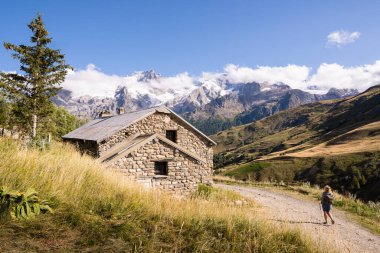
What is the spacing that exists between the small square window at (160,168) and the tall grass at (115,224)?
11.7 meters

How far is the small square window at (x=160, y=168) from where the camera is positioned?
1922 centimetres

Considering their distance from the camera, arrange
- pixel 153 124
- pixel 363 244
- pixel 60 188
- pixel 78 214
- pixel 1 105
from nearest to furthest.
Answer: pixel 78 214 < pixel 60 188 < pixel 363 244 < pixel 153 124 < pixel 1 105

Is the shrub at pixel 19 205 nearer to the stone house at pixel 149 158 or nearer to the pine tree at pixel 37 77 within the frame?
the stone house at pixel 149 158

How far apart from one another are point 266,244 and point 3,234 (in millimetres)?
4646

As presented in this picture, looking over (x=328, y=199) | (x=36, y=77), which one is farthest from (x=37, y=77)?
(x=328, y=199)

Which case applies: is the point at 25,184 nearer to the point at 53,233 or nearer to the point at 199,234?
the point at 53,233

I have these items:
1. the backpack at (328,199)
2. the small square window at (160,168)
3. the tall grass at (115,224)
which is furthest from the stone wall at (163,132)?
the tall grass at (115,224)

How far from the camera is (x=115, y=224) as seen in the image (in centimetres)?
566

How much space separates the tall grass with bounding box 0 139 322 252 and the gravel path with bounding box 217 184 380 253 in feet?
5.20

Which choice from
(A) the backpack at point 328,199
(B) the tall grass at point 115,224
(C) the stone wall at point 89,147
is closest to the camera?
(B) the tall grass at point 115,224

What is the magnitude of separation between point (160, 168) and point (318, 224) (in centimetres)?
968

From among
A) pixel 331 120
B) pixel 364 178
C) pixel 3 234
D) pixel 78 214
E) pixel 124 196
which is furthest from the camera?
pixel 331 120

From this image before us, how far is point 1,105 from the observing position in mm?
41500

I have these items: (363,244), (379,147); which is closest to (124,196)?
(363,244)
